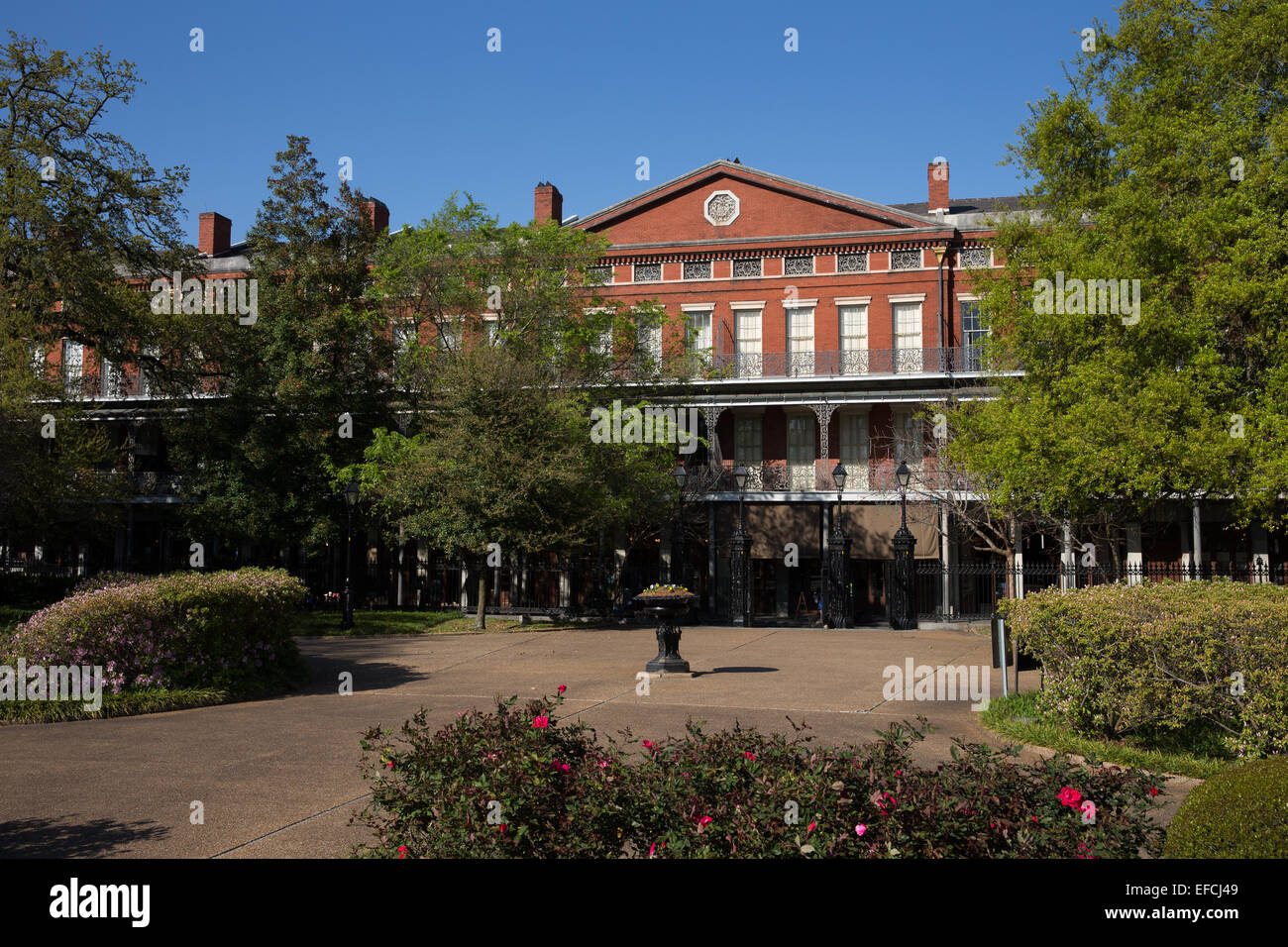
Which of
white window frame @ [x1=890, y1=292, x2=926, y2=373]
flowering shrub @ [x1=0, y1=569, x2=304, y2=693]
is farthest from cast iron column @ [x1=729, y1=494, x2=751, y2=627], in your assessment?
flowering shrub @ [x1=0, y1=569, x2=304, y2=693]

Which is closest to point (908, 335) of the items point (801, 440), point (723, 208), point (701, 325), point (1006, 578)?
point (801, 440)

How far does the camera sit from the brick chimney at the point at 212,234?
3988 centimetres

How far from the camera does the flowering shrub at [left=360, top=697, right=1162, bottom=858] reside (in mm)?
4406

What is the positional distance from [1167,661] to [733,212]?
26353 mm

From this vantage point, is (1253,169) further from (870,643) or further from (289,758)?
(289,758)

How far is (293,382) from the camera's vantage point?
28109 mm

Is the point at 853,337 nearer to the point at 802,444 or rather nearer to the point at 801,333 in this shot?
the point at 801,333

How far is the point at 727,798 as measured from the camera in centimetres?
474

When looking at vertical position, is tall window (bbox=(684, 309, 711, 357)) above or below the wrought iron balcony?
above

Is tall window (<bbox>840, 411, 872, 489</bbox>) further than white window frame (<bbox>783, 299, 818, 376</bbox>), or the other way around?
tall window (<bbox>840, 411, 872, 489</bbox>)

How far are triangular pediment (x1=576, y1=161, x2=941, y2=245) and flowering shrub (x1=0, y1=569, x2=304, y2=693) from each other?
21294 millimetres

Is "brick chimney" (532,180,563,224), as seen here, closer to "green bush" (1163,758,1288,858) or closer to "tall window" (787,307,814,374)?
"tall window" (787,307,814,374)

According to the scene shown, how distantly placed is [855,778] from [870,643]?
15.3 meters
